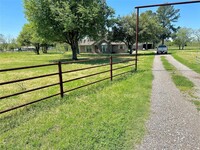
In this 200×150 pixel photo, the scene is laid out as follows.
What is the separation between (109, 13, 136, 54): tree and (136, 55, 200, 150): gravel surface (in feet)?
90.4

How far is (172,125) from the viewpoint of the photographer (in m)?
3.54

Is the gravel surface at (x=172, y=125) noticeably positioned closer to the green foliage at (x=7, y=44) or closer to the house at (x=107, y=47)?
the house at (x=107, y=47)

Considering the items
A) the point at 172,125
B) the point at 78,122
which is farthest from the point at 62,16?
the point at 172,125

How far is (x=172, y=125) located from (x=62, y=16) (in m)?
15.7

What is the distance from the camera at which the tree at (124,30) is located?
31.3 metres

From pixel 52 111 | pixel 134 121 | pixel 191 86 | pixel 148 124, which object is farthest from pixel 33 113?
pixel 191 86

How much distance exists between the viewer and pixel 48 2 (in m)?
17.6

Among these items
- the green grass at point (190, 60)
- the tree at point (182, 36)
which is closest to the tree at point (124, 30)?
the green grass at point (190, 60)

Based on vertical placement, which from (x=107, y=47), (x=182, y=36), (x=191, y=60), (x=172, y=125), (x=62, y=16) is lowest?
(x=172, y=125)

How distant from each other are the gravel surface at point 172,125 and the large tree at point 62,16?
44.7 ft

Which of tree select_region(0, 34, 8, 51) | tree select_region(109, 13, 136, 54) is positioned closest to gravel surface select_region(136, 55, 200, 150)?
tree select_region(109, 13, 136, 54)

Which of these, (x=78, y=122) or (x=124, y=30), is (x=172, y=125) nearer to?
(x=78, y=122)

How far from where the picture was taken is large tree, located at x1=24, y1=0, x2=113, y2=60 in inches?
663

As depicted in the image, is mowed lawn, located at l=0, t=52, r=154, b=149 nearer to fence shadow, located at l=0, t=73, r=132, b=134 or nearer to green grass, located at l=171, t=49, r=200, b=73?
fence shadow, located at l=0, t=73, r=132, b=134
